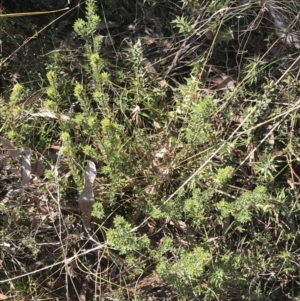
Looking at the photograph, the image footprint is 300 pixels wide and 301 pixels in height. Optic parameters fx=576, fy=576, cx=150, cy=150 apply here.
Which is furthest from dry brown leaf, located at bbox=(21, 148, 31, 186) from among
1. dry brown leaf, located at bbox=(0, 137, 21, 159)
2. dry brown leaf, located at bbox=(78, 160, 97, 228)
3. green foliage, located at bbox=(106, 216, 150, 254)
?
green foliage, located at bbox=(106, 216, 150, 254)

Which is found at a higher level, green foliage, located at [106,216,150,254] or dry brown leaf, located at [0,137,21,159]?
dry brown leaf, located at [0,137,21,159]

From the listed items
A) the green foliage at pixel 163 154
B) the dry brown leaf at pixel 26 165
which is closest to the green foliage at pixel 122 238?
the green foliage at pixel 163 154

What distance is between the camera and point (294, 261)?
2316mm

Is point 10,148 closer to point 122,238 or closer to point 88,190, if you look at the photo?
point 88,190

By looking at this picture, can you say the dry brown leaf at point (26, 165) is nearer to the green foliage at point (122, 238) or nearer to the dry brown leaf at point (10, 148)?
the dry brown leaf at point (10, 148)

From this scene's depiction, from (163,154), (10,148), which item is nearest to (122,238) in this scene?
(163,154)

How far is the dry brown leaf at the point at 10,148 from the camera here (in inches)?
90.4

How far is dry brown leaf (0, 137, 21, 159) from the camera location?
7.53ft

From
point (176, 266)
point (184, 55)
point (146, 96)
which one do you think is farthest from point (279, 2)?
point (176, 266)

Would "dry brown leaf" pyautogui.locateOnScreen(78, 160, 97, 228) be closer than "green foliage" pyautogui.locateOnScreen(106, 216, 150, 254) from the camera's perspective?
No

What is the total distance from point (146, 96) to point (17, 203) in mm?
688

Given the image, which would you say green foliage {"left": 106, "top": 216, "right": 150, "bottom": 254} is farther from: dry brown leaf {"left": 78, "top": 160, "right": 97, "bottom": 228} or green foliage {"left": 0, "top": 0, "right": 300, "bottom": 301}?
dry brown leaf {"left": 78, "top": 160, "right": 97, "bottom": 228}

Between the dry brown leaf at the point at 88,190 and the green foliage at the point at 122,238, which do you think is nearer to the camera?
the green foliage at the point at 122,238

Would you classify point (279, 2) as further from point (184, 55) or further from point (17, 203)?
point (17, 203)
